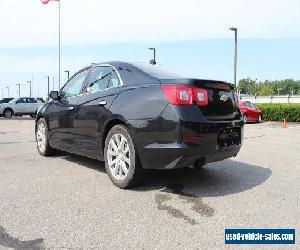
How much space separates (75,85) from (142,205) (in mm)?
2951

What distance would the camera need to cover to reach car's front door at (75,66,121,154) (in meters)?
5.71

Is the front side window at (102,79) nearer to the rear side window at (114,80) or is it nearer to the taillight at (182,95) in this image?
the rear side window at (114,80)

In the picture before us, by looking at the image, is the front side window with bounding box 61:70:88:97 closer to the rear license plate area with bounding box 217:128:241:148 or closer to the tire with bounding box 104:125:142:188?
the tire with bounding box 104:125:142:188

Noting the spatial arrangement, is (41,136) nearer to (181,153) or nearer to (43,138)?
(43,138)

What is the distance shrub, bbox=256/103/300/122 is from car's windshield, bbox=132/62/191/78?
20.1 metres

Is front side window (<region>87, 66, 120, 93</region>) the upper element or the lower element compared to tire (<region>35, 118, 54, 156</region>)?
upper

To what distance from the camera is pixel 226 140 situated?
530 cm

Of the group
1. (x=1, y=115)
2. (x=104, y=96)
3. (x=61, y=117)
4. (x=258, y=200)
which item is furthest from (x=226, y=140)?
(x=1, y=115)

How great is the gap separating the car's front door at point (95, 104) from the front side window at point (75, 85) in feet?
0.83

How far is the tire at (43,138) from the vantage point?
25.4 feet

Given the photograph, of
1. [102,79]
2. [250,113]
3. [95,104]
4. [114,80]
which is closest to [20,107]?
[250,113]

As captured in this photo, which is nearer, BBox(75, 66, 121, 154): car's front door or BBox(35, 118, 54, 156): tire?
BBox(75, 66, 121, 154): car's front door

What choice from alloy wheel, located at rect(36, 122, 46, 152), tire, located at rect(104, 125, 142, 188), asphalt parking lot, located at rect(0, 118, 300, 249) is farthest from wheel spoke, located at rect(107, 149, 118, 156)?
alloy wheel, located at rect(36, 122, 46, 152)

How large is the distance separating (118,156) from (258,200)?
181cm
